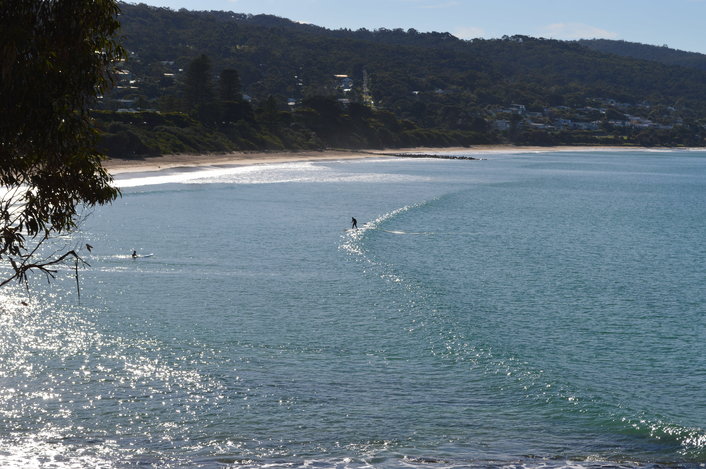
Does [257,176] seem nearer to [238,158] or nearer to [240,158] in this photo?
[238,158]

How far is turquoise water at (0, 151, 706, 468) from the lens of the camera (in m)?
15.3

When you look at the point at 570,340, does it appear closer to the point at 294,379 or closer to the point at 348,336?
the point at 348,336

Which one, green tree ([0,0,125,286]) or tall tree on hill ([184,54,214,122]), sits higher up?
tall tree on hill ([184,54,214,122])

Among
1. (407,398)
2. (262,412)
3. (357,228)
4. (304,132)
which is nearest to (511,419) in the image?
(407,398)

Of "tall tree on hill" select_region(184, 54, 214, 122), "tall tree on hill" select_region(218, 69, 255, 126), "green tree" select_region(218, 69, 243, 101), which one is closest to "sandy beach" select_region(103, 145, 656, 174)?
"tall tree on hill" select_region(218, 69, 255, 126)

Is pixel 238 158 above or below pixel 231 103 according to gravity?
below

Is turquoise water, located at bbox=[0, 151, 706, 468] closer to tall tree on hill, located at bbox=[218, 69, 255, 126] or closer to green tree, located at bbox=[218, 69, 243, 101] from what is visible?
tall tree on hill, located at bbox=[218, 69, 255, 126]

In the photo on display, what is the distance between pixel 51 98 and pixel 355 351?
12.3m

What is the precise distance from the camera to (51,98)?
36.9ft

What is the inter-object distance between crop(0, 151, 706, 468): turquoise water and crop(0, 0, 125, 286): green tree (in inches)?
182

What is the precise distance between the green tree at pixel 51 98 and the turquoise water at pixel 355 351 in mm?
4633

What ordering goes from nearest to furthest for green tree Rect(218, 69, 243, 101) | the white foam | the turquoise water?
the turquoise water, the white foam, green tree Rect(218, 69, 243, 101)

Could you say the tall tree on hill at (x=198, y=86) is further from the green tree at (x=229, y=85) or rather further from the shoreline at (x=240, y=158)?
the shoreline at (x=240, y=158)

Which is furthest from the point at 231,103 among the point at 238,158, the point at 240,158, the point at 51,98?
the point at 51,98
